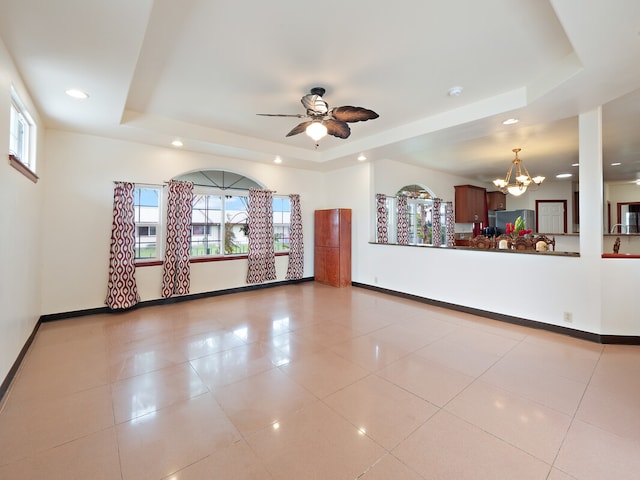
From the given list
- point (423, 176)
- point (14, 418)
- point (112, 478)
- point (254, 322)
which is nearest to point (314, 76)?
point (254, 322)

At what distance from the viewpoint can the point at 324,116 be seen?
3139mm

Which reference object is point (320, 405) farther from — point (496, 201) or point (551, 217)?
point (551, 217)

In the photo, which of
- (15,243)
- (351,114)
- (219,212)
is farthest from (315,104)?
(219,212)

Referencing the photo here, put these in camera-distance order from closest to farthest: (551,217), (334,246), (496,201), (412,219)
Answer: (334,246), (412,219), (551,217), (496,201)

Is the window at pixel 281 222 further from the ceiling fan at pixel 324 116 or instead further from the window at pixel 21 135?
the window at pixel 21 135

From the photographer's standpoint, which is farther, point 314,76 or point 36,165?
point 36,165

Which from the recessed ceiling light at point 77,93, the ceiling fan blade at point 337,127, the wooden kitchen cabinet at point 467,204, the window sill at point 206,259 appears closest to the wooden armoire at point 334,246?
the window sill at point 206,259

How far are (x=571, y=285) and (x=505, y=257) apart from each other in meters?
0.75

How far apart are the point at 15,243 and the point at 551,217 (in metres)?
11.4

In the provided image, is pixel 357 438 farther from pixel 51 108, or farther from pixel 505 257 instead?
pixel 51 108

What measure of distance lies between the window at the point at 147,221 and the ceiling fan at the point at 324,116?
274cm

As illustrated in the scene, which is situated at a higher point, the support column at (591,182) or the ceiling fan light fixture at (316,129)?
the ceiling fan light fixture at (316,129)

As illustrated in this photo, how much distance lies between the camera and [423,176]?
733 cm

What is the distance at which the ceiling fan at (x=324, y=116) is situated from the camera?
2844 millimetres
